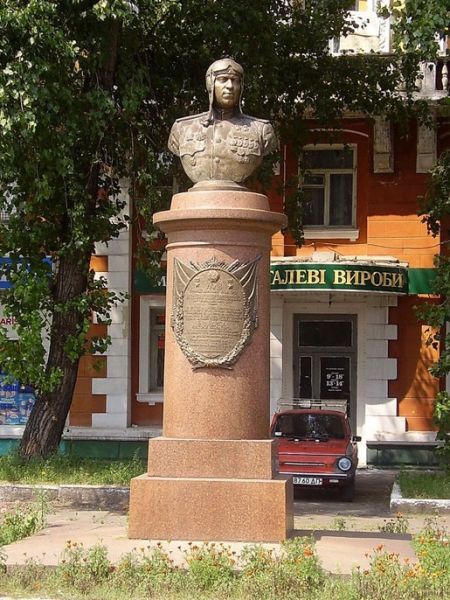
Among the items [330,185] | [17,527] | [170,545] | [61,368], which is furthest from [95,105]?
[330,185]

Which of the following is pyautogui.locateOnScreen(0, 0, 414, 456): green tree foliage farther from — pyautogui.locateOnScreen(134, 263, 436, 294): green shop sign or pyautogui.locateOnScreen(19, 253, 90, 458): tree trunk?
pyautogui.locateOnScreen(134, 263, 436, 294): green shop sign

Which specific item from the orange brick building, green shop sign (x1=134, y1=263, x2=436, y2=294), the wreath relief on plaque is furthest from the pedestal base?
the orange brick building

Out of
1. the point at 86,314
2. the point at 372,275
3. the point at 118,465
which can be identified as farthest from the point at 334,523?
the point at 372,275

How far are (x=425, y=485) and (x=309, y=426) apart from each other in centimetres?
274

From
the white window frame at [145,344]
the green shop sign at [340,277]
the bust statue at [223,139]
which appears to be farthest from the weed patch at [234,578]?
the white window frame at [145,344]

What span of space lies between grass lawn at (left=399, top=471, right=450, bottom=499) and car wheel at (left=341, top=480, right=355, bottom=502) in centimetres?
69

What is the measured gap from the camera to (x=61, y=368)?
1574 centimetres

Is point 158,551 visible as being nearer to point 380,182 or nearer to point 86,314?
point 86,314

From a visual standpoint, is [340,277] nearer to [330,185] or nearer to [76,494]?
[330,185]

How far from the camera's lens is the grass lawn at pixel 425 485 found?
13.9m

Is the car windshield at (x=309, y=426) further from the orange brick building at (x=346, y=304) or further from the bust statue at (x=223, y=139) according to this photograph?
the bust statue at (x=223, y=139)

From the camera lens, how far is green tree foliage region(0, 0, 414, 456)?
530 inches

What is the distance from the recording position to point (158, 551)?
8.14 m

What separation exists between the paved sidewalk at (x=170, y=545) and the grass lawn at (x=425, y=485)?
3.78 m
